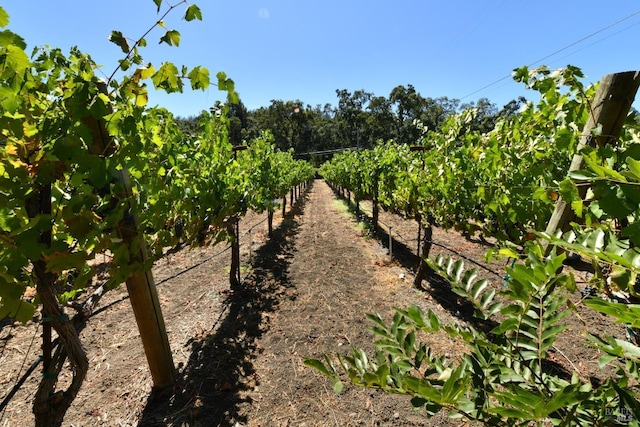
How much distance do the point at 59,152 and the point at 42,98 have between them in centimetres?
49

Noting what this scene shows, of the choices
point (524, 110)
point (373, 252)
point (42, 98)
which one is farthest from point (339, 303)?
point (42, 98)

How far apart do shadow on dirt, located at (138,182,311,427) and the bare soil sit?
0.5 inches

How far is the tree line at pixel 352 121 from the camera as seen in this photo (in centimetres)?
5369

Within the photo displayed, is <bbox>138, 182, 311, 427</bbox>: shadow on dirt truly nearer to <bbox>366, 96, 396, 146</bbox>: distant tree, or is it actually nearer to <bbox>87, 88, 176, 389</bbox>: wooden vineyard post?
<bbox>87, 88, 176, 389</bbox>: wooden vineyard post

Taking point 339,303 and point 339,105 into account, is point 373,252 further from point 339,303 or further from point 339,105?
point 339,105

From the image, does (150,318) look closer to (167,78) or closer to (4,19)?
(167,78)

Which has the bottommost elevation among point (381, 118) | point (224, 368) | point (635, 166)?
point (224, 368)

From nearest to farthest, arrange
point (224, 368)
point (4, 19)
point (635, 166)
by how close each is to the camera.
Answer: point (635, 166), point (4, 19), point (224, 368)

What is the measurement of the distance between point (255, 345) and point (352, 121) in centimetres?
5971

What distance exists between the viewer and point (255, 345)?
14.1 feet

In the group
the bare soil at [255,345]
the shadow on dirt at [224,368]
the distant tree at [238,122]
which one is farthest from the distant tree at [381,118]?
the shadow on dirt at [224,368]

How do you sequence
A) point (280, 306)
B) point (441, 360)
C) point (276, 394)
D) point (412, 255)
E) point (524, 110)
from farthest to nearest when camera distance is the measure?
point (412, 255) < point (280, 306) < point (276, 394) < point (524, 110) < point (441, 360)

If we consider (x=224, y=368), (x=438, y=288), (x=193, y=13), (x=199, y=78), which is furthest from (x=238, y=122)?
(x=193, y=13)

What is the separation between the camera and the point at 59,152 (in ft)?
4.23
